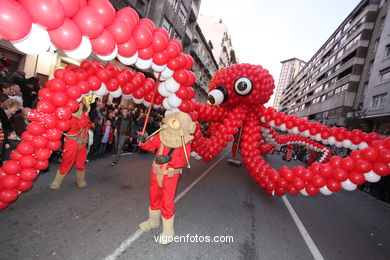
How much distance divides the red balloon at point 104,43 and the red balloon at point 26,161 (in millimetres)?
1826

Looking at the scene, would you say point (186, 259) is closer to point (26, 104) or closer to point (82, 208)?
point (82, 208)

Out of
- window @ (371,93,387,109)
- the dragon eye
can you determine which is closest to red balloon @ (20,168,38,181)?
the dragon eye

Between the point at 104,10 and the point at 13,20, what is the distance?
2.88ft

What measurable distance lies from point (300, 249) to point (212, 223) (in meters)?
1.56

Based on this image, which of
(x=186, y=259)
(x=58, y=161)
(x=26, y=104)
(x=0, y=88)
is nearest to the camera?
(x=186, y=259)

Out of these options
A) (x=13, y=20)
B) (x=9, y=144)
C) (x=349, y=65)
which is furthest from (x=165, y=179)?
(x=349, y=65)

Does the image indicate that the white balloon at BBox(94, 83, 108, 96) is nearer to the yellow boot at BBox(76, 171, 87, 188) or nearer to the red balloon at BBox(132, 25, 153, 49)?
the red balloon at BBox(132, 25, 153, 49)

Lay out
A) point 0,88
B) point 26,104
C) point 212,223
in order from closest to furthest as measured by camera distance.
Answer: point 212,223 → point 0,88 → point 26,104

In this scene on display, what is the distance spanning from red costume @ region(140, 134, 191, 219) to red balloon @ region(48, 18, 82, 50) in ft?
5.14

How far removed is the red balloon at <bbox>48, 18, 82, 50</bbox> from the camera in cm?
205

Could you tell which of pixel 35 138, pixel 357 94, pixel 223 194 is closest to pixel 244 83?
pixel 223 194

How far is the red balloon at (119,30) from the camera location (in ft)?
7.96

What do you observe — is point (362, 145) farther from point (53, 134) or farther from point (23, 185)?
point (23, 185)

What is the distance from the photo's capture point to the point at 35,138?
2.99m
